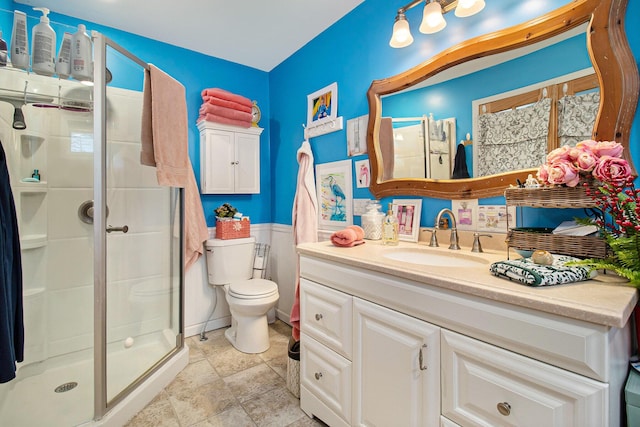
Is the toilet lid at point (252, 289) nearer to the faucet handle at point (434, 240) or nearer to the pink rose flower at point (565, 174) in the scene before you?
the faucet handle at point (434, 240)

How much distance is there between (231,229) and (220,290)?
60 cm

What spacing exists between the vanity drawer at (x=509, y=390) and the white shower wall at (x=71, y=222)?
1788 millimetres

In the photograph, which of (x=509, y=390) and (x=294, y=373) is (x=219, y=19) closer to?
(x=294, y=373)

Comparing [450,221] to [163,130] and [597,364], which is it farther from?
[163,130]

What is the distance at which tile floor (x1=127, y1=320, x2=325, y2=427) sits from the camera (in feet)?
5.22

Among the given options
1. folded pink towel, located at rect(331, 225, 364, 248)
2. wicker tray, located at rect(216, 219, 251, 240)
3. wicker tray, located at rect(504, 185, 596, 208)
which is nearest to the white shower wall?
wicker tray, located at rect(216, 219, 251, 240)

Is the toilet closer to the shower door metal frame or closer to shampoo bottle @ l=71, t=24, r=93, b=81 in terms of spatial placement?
the shower door metal frame

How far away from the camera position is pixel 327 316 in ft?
4.75

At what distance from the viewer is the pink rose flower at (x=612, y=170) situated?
87cm

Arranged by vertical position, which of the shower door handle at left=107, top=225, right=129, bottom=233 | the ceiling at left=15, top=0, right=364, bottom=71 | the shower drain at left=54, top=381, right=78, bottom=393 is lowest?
the shower drain at left=54, top=381, right=78, bottom=393

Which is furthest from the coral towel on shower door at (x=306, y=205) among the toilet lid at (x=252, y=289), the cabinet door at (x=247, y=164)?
the cabinet door at (x=247, y=164)

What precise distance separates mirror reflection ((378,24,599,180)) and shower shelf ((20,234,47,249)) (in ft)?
7.41

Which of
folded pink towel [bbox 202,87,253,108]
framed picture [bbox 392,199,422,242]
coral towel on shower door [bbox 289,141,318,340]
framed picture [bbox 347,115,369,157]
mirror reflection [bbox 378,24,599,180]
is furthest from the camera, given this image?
folded pink towel [bbox 202,87,253,108]

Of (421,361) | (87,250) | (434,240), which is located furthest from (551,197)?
(87,250)
